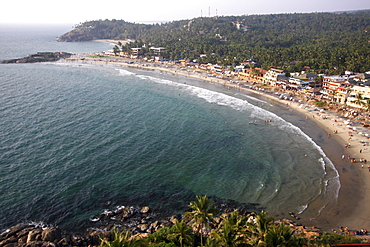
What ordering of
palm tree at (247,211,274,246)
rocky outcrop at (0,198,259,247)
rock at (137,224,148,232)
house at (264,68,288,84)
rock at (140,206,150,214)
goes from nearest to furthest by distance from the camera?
palm tree at (247,211,274,246)
rocky outcrop at (0,198,259,247)
rock at (137,224,148,232)
rock at (140,206,150,214)
house at (264,68,288,84)

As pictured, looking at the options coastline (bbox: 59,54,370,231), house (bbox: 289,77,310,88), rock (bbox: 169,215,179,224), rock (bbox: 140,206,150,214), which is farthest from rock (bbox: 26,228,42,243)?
house (bbox: 289,77,310,88)

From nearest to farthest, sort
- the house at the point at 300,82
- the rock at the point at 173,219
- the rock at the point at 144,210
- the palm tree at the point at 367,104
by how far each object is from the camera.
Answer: the rock at the point at 173,219, the rock at the point at 144,210, the palm tree at the point at 367,104, the house at the point at 300,82

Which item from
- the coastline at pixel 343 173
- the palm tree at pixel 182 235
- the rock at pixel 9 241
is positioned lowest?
the coastline at pixel 343 173

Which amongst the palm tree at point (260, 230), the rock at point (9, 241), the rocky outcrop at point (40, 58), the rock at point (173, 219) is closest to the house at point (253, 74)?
the rock at point (173, 219)

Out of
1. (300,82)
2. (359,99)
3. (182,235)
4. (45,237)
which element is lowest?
(45,237)

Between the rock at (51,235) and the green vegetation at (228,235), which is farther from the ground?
the green vegetation at (228,235)

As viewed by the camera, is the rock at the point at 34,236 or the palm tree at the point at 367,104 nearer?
the rock at the point at 34,236

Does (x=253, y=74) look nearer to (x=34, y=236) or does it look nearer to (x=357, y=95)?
(x=357, y=95)

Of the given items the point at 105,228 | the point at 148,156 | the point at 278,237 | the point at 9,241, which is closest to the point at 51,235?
the point at 9,241

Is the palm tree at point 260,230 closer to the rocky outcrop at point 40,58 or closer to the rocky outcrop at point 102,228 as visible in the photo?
the rocky outcrop at point 102,228

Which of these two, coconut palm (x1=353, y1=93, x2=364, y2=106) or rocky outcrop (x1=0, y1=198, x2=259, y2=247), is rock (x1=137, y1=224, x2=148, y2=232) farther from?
coconut palm (x1=353, y1=93, x2=364, y2=106)
